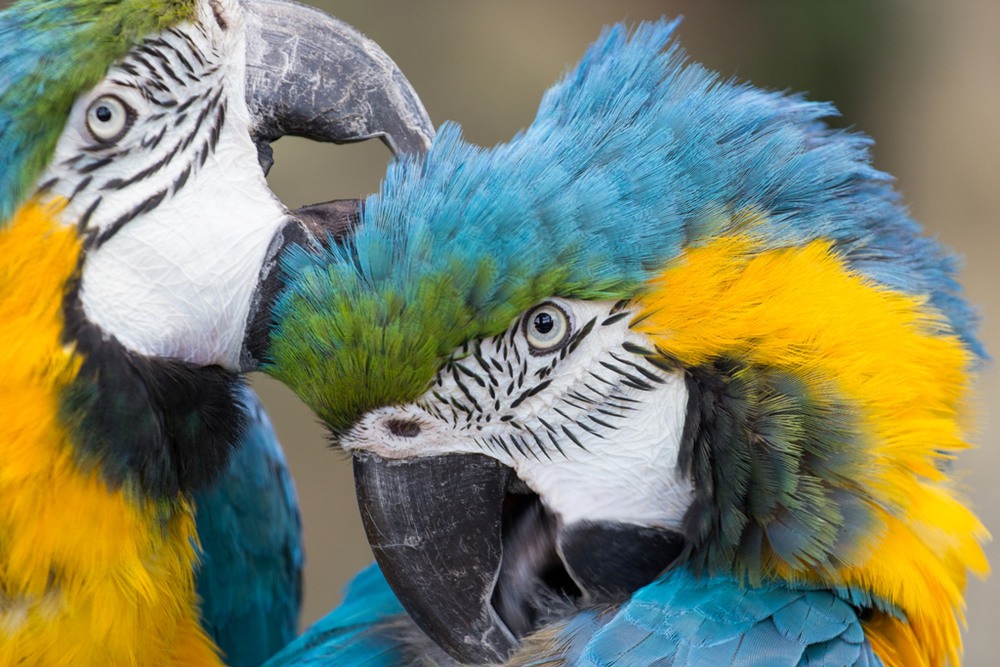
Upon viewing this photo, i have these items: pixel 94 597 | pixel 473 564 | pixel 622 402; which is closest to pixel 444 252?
pixel 622 402

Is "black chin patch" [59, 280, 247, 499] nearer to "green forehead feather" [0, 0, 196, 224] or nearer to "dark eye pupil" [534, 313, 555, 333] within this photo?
"green forehead feather" [0, 0, 196, 224]

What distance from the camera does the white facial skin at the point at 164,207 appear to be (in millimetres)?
1313

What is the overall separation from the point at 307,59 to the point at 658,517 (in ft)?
2.70

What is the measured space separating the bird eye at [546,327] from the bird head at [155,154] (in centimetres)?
33

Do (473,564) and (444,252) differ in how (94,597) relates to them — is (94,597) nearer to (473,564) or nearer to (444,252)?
(473,564)

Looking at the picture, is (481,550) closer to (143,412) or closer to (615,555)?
(615,555)

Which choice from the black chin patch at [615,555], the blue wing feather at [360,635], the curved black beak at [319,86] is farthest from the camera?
the blue wing feather at [360,635]

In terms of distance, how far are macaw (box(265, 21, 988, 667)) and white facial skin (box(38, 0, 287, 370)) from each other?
0.34ft

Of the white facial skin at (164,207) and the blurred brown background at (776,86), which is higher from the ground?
the blurred brown background at (776,86)

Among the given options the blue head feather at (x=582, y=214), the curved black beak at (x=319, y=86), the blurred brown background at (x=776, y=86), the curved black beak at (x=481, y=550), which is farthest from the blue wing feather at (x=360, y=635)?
the blurred brown background at (x=776, y=86)

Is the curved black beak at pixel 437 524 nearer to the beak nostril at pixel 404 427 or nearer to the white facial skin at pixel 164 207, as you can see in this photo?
the beak nostril at pixel 404 427

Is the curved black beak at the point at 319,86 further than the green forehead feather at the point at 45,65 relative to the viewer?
Yes

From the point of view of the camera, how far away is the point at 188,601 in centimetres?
157

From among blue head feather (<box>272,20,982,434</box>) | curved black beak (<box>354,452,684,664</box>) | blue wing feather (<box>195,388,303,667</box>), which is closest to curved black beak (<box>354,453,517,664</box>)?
curved black beak (<box>354,452,684,664</box>)
